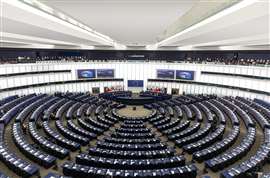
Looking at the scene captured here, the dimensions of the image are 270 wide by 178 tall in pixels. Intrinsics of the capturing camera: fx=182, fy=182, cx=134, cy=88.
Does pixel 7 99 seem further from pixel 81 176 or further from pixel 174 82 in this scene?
pixel 174 82

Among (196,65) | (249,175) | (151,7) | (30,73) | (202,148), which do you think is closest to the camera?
(151,7)

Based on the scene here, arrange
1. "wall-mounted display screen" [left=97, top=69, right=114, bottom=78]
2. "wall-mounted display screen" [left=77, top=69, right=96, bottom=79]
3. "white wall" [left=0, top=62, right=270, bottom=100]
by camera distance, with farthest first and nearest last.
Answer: "wall-mounted display screen" [left=97, top=69, right=114, bottom=78]
"wall-mounted display screen" [left=77, top=69, right=96, bottom=79]
"white wall" [left=0, top=62, right=270, bottom=100]

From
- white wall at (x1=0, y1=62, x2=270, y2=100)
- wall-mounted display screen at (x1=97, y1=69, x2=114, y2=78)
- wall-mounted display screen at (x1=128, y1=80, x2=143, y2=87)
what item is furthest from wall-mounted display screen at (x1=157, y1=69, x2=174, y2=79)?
wall-mounted display screen at (x1=97, y1=69, x2=114, y2=78)

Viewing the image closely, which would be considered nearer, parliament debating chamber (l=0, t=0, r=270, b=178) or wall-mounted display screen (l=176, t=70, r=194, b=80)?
parliament debating chamber (l=0, t=0, r=270, b=178)

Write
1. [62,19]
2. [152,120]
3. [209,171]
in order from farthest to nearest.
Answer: [152,120] → [209,171] → [62,19]

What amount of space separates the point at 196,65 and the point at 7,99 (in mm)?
37408

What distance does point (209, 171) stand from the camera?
15172 millimetres

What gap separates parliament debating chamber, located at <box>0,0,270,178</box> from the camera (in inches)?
352

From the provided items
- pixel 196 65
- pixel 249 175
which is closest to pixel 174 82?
pixel 196 65

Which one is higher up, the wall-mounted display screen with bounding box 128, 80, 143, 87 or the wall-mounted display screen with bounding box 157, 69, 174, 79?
the wall-mounted display screen with bounding box 157, 69, 174, 79

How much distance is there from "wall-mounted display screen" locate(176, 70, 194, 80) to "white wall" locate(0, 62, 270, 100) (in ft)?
2.53

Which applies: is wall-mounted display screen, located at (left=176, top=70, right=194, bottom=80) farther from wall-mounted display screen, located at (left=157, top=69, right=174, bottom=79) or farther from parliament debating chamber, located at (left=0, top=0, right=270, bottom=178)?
wall-mounted display screen, located at (left=157, top=69, right=174, bottom=79)

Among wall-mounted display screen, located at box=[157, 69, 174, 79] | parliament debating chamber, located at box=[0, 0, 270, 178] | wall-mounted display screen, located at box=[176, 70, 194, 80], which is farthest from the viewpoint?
wall-mounted display screen, located at box=[157, 69, 174, 79]

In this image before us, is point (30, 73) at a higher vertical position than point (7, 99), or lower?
higher
